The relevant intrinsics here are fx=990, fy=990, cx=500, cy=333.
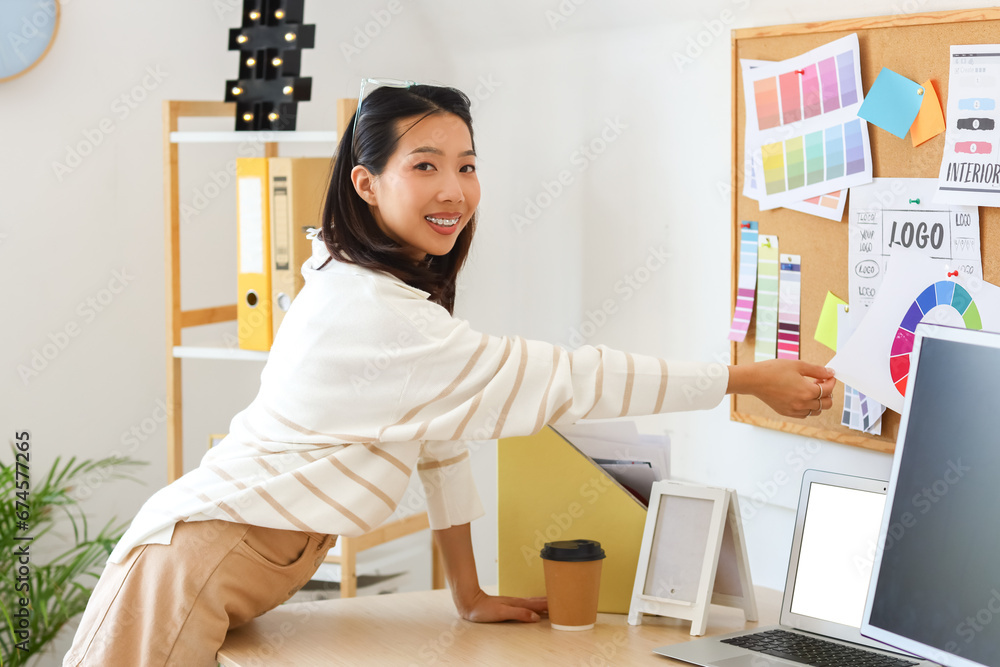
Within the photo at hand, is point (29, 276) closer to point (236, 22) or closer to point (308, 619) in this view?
point (236, 22)

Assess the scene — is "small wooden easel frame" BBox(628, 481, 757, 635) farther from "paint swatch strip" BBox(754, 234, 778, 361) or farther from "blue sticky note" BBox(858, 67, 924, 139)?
"blue sticky note" BBox(858, 67, 924, 139)

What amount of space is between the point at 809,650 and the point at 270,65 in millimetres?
1536

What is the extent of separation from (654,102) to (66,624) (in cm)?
169

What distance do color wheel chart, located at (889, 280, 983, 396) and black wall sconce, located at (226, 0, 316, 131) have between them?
49.3 inches

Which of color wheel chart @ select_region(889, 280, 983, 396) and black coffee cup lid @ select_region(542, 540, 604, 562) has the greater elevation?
color wheel chart @ select_region(889, 280, 983, 396)

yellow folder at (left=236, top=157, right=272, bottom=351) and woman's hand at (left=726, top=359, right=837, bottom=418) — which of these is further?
yellow folder at (left=236, top=157, right=272, bottom=351)

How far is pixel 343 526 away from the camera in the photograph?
126 cm

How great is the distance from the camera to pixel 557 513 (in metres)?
1.46

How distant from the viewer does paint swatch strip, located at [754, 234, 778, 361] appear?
1.64 m

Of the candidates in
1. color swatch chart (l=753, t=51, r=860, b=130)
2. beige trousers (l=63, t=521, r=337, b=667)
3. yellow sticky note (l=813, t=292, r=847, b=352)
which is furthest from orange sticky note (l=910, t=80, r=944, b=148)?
beige trousers (l=63, t=521, r=337, b=667)

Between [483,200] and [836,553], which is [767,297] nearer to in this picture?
[836,553]

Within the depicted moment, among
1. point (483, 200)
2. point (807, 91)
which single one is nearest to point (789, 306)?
point (807, 91)

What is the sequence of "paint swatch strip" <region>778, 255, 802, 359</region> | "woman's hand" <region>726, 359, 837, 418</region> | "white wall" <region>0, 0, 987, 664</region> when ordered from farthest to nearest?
1. "white wall" <region>0, 0, 987, 664</region>
2. "paint swatch strip" <region>778, 255, 802, 359</region>
3. "woman's hand" <region>726, 359, 837, 418</region>

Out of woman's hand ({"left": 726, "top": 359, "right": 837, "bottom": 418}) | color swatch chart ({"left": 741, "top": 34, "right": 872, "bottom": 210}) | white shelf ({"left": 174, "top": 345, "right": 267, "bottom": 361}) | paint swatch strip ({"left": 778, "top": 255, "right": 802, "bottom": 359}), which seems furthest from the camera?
white shelf ({"left": 174, "top": 345, "right": 267, "bottom": 361})
